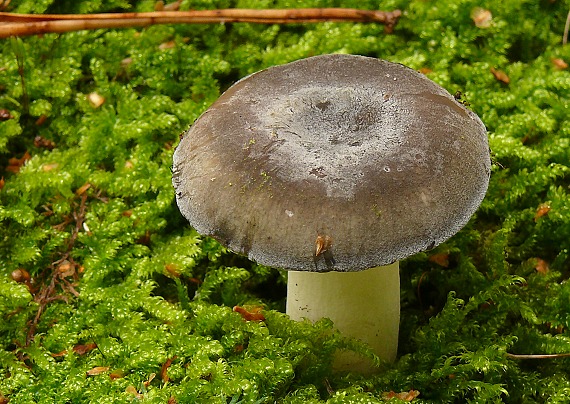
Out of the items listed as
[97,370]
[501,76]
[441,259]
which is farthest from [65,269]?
[501,76]

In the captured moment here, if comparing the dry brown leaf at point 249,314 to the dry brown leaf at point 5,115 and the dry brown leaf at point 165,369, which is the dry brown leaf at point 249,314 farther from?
the dry brown leaf at point 5,115

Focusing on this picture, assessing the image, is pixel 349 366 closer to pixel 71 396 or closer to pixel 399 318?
pixel 399 318

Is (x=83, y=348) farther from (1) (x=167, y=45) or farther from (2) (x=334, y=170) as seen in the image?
(1) (x=167, y=45)

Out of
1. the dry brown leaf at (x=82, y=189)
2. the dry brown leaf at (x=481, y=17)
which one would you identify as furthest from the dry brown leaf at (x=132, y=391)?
the dry brown leaf at (x=481, y=17)

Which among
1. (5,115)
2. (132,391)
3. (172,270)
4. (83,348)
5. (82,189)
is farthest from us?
(5,115)

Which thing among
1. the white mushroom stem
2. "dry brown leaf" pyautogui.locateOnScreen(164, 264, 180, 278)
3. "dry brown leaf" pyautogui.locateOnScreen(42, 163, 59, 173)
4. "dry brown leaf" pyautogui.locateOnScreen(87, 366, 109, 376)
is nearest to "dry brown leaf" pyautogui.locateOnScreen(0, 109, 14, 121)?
"dry brown leaf" pyautogui.locateOnScreen(42, 163, 59, 173)

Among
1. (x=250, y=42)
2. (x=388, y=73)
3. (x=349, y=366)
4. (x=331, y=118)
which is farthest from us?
(x=250, y=42)

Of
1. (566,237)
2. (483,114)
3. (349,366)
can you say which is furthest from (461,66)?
(349,366)
